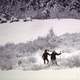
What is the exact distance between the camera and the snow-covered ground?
1841 millimetres

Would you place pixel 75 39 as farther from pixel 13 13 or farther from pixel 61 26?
pixel 13 13

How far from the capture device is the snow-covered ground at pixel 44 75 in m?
1.84

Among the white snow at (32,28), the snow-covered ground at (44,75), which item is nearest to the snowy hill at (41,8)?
the white snow at (32,28)

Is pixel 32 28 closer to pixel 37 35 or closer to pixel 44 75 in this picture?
pixel 37 35

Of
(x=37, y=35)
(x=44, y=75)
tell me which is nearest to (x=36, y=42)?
(x=37, y=35)

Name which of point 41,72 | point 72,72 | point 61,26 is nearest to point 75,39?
point 61,26

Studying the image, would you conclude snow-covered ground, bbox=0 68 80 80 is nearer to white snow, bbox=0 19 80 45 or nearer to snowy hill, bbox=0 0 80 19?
white snow, bbox=0 19 80 45

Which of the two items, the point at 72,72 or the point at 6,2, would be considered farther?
the point at 6,2

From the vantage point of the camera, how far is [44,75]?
6.18ft

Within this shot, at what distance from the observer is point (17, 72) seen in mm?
1920

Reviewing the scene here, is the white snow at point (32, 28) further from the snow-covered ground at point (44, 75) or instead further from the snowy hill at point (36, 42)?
the snow-covered ground at point (44, 75)

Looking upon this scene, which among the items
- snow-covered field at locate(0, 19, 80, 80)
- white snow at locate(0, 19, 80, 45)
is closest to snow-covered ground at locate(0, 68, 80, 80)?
snow-covered field at locate(0, 19, 80, 80)

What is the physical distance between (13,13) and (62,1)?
1.53 feet

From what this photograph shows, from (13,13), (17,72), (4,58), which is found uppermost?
(13,13)
